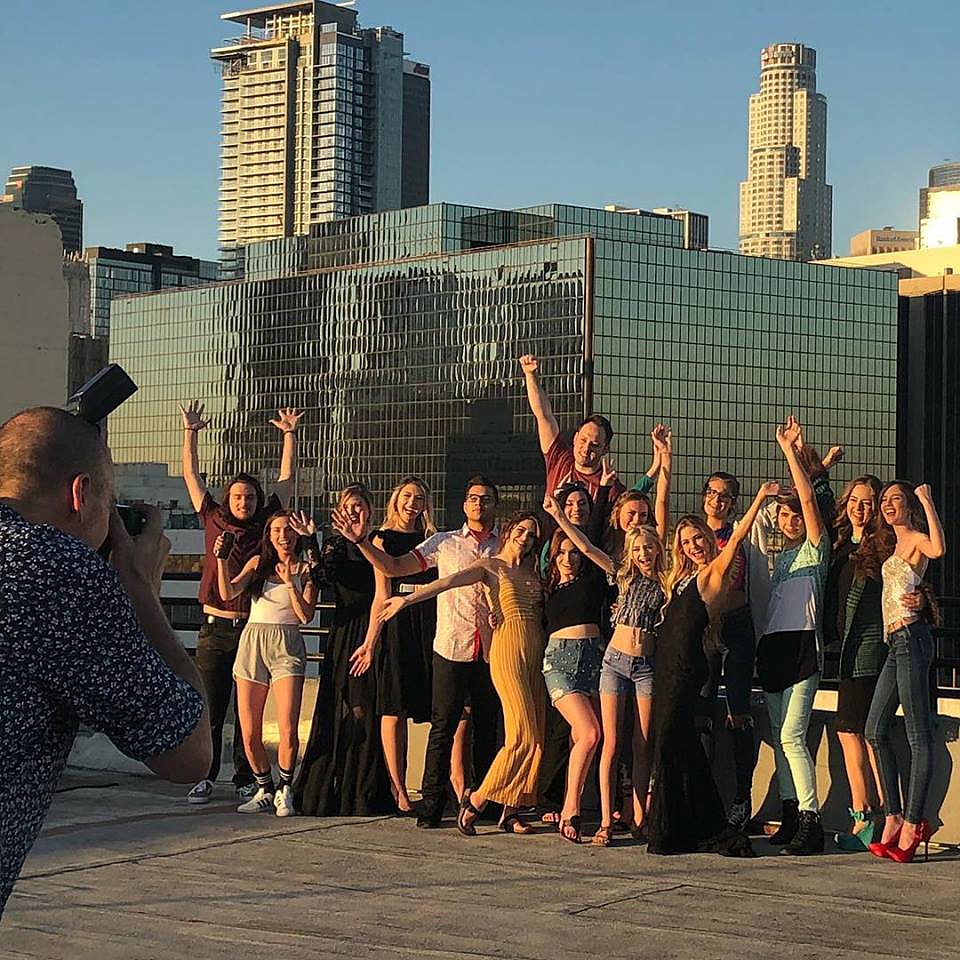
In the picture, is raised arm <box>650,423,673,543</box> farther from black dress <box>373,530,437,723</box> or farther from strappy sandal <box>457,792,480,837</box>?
strappy sandal <box>457,792,480,837</box>

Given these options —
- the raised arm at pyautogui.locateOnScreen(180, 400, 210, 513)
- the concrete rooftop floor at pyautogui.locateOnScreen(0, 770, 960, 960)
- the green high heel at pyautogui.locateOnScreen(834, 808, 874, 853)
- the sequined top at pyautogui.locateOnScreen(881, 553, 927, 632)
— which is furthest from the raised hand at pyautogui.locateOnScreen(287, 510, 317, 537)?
the green high heel at pyautogui.locateOnScreen(834, 808, 874, 853)

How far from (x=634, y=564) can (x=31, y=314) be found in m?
11.2

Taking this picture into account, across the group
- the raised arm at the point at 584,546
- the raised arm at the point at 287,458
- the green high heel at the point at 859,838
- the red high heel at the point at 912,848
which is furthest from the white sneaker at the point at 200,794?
the red high heel at the point at 912,848

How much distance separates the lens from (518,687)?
9617 millimetres

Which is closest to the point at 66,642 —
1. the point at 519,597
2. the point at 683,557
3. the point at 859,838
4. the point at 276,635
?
the point at 683,557

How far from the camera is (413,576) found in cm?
1021

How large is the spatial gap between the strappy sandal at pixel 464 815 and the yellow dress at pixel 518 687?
92 mm

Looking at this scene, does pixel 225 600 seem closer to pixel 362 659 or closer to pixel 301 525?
pixel 301 525

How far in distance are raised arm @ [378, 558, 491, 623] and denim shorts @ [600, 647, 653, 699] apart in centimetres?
88

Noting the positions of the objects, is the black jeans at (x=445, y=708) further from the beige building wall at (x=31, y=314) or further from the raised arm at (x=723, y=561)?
the beige building wall at (x=31, y=314)

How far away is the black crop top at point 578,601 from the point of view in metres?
9.56

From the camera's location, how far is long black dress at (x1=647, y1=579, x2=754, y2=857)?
8992 mm

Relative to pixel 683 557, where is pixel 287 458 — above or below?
above

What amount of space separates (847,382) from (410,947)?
124852 millimetres
